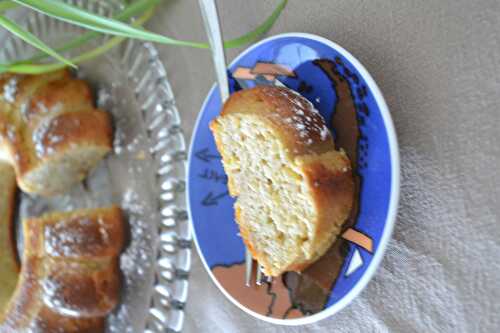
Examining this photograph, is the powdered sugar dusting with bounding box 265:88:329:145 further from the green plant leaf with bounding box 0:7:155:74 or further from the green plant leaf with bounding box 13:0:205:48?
the green plant leaf with bounding box 0:7:155:74

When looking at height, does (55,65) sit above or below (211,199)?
above

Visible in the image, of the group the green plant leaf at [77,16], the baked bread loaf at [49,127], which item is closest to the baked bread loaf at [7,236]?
the baked bread loaf at [49,127]

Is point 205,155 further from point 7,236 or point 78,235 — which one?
point 7,236

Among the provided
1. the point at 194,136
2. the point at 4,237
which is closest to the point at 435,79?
the point at 194,136

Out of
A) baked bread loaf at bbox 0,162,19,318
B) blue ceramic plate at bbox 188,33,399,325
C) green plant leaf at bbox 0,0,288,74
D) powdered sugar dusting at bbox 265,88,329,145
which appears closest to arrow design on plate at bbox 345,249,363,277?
blue ceramic plate at bbox 188,33,399,325

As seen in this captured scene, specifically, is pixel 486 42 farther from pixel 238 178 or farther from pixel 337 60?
pixel 238 178

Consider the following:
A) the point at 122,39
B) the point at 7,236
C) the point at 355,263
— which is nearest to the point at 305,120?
the point at 355,263

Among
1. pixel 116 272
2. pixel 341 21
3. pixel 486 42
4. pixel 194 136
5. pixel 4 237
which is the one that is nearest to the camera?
pixel 486 42
